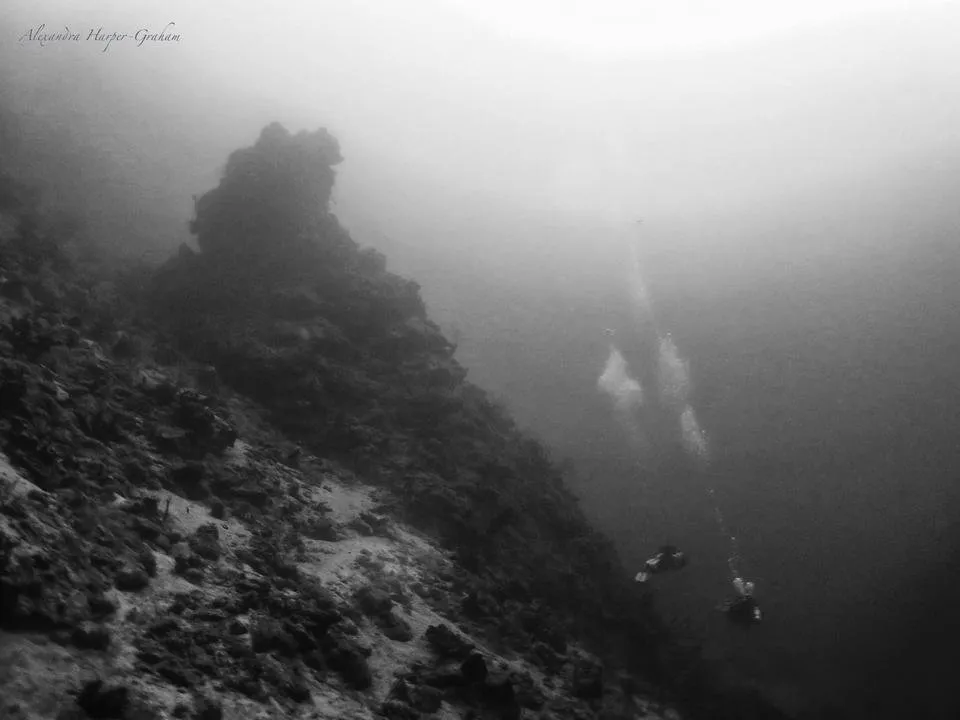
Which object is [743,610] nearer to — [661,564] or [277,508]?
[661,564]

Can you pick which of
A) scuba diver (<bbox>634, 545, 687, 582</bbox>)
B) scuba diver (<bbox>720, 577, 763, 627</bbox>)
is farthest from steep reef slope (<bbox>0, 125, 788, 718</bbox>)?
scuba diver (<bbox>720, 577, 763, 627</bbox>)

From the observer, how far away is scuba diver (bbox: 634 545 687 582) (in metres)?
32.9

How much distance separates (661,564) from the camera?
32.9 metres

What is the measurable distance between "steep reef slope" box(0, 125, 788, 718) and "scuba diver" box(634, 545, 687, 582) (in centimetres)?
272

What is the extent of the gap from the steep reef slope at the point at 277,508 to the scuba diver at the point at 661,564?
2.72 meters

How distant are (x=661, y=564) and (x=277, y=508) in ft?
76.0

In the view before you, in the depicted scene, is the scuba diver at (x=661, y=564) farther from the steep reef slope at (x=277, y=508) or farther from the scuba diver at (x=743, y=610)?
the scuba diver at (x=743, y=610)

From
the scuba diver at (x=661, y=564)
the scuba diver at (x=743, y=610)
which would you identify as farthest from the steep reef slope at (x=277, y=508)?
the scuba diver at (x=743, y=610)

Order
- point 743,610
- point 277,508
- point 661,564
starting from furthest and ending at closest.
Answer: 1. point 661,564
2. point 743,610
3. point 277,508

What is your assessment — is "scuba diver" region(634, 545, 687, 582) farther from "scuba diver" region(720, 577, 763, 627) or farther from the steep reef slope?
"scuba diver" region(720, 577, 763, 627)

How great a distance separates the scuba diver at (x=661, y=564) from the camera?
32.9m

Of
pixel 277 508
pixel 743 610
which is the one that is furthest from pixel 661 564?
pixel 277 508

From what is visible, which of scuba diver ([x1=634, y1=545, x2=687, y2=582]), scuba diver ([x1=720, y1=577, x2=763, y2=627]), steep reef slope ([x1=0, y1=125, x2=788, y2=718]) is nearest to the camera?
steep reef slope ([x1=0, y1=125, x2=788, y2=718])

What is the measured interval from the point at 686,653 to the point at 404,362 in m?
19.2
